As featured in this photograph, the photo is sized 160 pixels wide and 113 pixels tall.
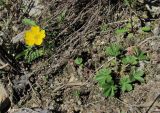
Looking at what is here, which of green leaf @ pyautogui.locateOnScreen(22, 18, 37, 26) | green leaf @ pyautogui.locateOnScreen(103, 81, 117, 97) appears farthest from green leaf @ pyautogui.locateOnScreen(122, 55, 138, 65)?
green leaf @ pyautogui.locateOnScreen(22, 18, 37, 26)

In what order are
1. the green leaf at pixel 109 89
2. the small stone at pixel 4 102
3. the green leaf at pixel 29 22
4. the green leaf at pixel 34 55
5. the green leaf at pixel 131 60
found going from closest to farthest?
the green leaf at pixel 109 89, the green leaf at pixel 131 60, the small stone at pixel 4 102, the green leaf at pixel 34 55, the green leaf at pixel 29 22

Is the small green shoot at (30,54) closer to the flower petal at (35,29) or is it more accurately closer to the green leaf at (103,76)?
the flower petal at (35,29)

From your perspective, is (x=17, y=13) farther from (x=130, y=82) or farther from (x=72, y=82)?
(x=130, y=82)

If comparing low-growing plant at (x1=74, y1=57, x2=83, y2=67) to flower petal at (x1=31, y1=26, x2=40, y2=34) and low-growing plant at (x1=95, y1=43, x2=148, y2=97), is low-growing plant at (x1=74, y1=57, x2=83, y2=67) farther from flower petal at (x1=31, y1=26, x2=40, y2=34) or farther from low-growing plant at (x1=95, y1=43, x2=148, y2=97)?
flower petal at (x1=31, y1=26, x2=40, y2=34)

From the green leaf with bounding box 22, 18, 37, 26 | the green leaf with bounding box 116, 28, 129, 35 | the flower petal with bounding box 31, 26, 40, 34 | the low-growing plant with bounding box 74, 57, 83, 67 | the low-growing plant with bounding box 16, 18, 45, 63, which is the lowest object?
the low-growing plant with bounding box 74, 57, 83, 67

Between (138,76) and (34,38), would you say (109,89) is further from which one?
(34,38)

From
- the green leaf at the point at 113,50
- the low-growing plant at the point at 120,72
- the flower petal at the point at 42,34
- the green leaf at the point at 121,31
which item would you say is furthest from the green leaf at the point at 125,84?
the flower petal at the point at 42,34
